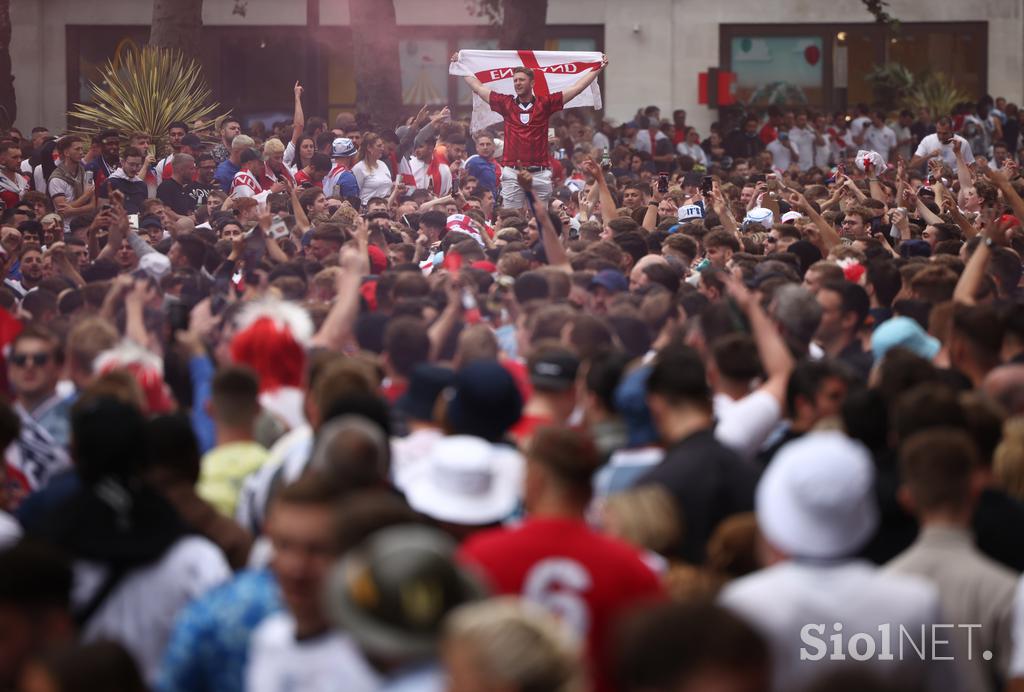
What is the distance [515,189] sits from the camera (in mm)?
16219

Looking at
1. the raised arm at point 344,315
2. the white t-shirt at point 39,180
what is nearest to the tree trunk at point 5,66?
the white t-shirt at point 39,180

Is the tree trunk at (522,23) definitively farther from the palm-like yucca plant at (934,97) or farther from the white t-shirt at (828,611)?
the white t-shirt at (828,611)

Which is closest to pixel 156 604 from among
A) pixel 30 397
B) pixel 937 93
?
pixel 30 397

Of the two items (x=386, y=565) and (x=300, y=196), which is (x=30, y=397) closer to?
(x=386, y=565)

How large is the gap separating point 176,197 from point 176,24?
786 cm

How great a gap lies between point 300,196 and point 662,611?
38.4 ft

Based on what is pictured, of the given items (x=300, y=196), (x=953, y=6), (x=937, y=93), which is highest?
(x=953, y=6)

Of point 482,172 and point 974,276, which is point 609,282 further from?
point 482,172

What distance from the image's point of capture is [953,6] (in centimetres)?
3409

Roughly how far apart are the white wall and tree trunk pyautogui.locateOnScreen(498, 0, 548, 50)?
297 inches

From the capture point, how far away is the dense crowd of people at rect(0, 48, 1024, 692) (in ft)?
10.8

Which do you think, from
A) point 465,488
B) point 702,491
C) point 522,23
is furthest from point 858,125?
point 465,488

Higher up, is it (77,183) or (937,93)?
(937,93)

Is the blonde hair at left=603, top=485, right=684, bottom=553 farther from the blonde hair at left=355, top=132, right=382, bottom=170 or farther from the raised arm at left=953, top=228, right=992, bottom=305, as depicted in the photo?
the blonde hair at left=355, top=132, right=382, bottom=170
